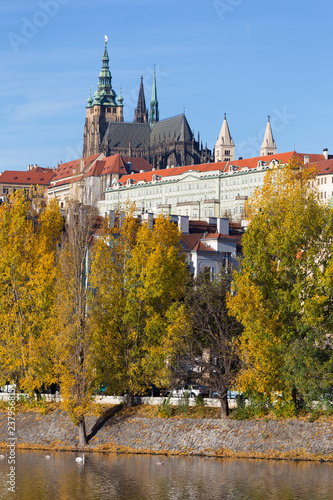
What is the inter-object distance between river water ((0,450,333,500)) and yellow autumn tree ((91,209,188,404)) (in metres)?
6.83

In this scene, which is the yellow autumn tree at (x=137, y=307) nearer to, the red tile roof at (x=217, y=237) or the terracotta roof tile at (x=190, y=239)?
the terracotta roof tile at (x=190, y=239)

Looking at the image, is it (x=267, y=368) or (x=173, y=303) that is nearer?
(x=267, y=368)

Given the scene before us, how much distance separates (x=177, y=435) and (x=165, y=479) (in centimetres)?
944

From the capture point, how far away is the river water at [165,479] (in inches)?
1615

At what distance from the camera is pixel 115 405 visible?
59.1 metres

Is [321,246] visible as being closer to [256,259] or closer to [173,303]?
[256,259]

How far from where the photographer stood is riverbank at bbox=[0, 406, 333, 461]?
167 feet

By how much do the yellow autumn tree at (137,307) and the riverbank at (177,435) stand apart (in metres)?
2.58

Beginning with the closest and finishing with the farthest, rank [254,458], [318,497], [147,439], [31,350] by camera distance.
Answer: [318,497]
[254,458]
[147,439]
[31,350]

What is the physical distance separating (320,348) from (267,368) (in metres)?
3.30

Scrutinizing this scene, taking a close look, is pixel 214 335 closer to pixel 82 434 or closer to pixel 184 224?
pixel 82 434

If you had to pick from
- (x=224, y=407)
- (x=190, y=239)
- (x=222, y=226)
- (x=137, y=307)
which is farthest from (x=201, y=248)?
(x=224, y=407)

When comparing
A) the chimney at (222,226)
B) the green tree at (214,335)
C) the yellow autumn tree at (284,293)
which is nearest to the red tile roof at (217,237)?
the chimney at (222,226)

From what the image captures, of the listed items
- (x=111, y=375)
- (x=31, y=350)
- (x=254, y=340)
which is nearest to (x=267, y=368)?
(x=254, y=340)
